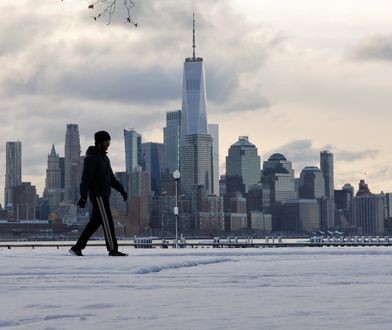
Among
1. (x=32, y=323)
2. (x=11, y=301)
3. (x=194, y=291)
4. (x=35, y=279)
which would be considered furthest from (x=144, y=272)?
(x=32, y=323)

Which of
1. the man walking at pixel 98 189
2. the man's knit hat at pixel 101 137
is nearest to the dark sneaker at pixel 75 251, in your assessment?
the man walking at pixel 98 189

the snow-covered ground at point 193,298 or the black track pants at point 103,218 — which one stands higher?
the black track pants at point 103,218

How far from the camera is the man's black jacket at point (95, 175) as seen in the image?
20906 mm

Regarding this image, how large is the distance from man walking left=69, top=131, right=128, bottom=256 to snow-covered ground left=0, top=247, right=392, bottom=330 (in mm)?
5633

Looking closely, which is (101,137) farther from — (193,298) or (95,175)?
(193,298)

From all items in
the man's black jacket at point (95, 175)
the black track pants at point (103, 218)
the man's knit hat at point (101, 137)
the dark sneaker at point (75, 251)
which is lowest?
the dark sneaker at point (75, 251)

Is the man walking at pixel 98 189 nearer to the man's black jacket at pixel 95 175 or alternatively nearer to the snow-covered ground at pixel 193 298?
the man's black jacket at pixel 95 175

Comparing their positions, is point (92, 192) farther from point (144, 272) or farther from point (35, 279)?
point (35, 279)

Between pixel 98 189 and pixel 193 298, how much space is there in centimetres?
1199

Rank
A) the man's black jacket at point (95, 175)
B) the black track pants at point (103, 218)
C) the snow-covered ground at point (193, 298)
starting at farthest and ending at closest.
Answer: the man's black jacket at point (95, 175), the black track pants at point (103, 218), the snow-covered ground at point (193, 298)

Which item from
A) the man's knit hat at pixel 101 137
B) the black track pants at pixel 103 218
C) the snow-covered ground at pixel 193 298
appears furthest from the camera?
the man's knit hat at pixel 101 137

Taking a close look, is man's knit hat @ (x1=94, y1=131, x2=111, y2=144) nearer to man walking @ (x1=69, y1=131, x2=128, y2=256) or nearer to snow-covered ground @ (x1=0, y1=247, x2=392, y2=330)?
man walking @ (x1=69, y1=131, x2=128, y2=256)

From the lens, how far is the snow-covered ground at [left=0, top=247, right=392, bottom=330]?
7012 millimetres

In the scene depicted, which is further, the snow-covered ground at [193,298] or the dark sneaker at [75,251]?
the dark sneaker at [75,251]
